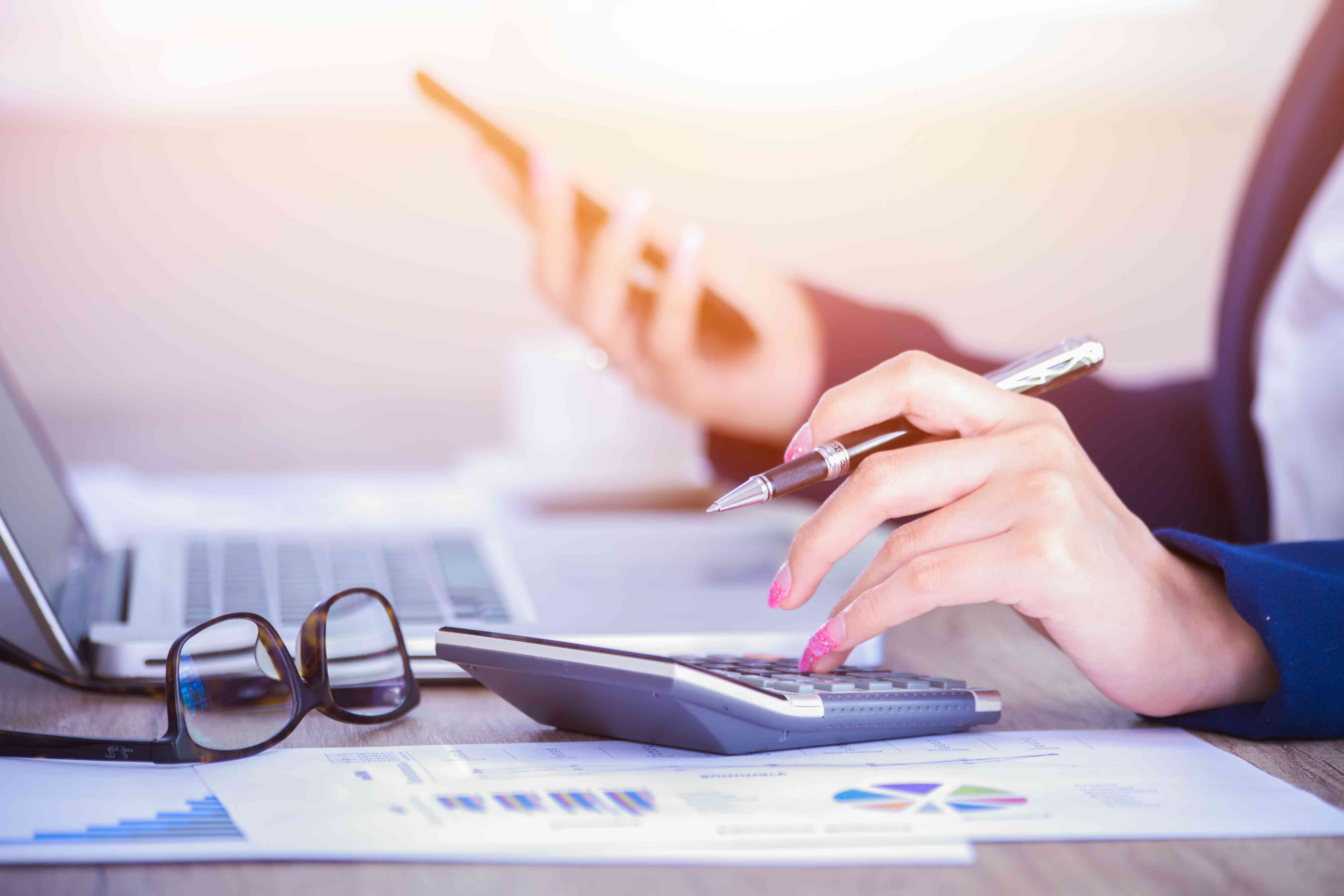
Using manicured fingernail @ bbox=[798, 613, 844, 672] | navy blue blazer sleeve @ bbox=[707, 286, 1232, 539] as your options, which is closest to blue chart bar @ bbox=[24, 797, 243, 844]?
manicured fingernail @ bbox=[798, 613, 844, 672]

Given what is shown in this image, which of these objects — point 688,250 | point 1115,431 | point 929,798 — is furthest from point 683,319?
point 929,798

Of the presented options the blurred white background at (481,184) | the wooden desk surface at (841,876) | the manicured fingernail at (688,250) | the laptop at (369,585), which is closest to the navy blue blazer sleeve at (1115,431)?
the manicured fingernail at (688,250)

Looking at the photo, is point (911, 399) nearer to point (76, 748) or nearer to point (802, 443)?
point (802, 443)

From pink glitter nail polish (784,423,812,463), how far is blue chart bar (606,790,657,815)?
0.15 meters

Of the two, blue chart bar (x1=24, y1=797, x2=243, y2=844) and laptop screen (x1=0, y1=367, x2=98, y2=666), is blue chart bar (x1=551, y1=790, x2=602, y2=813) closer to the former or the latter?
blue chart bar (x1=24, y1=797, x2=243, y2=844)

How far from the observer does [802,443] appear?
43cm

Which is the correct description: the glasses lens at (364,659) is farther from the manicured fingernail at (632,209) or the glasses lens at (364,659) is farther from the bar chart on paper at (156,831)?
the manicured fingernail at (632,209)

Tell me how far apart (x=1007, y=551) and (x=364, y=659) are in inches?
10.5

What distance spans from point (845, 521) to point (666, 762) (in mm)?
120

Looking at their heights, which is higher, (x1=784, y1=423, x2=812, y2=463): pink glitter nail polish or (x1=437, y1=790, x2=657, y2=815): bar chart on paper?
(x1=784, y1=423, x2=812, y2=463): pink glitter nail polish

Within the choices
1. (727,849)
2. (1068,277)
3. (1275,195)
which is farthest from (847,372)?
(1068,277)

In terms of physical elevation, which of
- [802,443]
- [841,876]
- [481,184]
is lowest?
[841,876]

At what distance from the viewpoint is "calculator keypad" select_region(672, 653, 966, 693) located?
37 centimetres

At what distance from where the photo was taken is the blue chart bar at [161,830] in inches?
11.5
